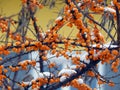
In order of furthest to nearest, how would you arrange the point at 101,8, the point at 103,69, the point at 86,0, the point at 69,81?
the point at 103,69
the point at 69,81
the point at 86,0
the point at 101,8

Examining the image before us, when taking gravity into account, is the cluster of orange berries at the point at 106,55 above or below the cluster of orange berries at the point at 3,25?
below

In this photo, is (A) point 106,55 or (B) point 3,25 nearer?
(A) point 106,55

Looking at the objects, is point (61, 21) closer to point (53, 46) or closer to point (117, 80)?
point (53, 46)

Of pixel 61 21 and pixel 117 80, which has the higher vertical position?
pixel 61 21

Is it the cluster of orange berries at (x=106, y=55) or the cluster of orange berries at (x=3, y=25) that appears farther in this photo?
the cluster of orange berries at (x=3, y=25)

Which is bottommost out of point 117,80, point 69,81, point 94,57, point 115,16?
point 117,80

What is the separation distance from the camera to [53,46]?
269 centimetres

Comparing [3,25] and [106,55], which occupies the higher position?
[3,25]

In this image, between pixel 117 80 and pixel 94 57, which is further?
pixel 117 80

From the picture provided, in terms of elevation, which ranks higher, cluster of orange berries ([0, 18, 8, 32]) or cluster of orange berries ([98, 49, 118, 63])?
cluster of orange berries ([0, 18, 8, 32])

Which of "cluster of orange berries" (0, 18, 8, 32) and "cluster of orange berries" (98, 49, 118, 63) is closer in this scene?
"cluster of orange berries" (98, 49, 118, 63)

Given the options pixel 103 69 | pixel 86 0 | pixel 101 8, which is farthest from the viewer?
pixel 103 69

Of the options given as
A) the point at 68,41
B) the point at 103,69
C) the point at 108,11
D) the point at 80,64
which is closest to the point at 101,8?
the point at 108,11

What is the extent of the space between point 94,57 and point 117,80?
263 cm
